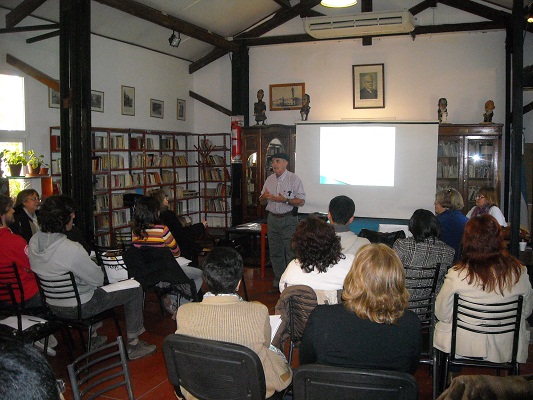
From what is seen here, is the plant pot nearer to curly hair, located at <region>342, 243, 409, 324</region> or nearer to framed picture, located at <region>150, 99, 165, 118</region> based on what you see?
framed picture, located at <region>150, 99, 165, 118</region>

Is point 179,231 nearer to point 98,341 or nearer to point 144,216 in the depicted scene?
point 144,216

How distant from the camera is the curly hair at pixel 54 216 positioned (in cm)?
366

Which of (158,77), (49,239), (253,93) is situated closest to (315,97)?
(253,93)

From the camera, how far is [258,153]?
31.0 feet

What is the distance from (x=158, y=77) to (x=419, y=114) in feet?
15.6

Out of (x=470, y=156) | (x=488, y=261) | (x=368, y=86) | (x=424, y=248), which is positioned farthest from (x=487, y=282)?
(x=368, y=86)

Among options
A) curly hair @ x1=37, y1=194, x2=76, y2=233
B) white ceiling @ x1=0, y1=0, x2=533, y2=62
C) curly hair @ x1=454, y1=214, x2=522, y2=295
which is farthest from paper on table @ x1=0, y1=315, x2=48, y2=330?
white ceiling @ x1=0, y1=0, x2=533, y2=62

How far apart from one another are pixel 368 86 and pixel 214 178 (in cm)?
343

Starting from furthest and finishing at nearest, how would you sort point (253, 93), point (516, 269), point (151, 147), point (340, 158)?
point (253, 93)
point (151, 147)
point (340, 158)
point (516, 269)

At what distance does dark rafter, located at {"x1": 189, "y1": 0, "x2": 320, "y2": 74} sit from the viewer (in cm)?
Result: 927

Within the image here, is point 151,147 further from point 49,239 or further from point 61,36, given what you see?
point 49,239

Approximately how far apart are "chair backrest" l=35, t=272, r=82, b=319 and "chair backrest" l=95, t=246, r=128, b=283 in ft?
3.28

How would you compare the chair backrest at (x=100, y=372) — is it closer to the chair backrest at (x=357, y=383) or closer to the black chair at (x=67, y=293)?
the chair backrest at (x=357, y=383)

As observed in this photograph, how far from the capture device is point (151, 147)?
9.34 m
